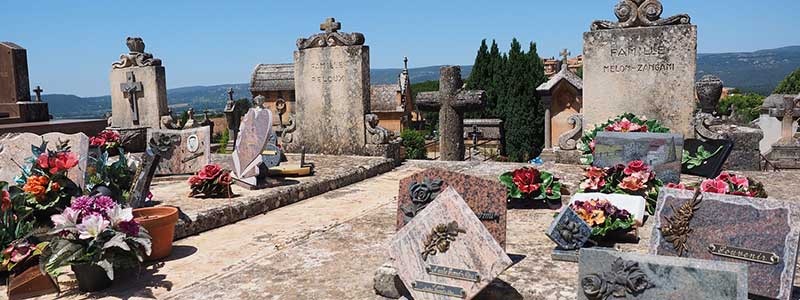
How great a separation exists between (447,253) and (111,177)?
3390mm

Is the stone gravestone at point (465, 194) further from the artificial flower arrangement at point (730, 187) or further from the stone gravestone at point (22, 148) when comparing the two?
the stone gravestone at point (22, 148)

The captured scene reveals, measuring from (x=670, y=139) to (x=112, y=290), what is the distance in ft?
16.7

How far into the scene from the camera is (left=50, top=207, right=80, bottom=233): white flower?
136 inches

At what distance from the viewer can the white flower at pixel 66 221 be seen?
3.46 meters

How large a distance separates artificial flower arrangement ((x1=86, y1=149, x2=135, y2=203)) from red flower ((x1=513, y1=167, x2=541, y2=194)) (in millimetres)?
3437

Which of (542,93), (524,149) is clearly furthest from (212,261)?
(524,149)

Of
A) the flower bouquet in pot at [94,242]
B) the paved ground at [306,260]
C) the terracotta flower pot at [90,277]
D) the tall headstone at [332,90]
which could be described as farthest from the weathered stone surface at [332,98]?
the terracotta flower pot at [90,277]

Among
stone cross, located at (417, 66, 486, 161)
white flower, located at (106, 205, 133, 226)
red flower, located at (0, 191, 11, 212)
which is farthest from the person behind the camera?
stone cross, located at (417, 66, 486, 161)

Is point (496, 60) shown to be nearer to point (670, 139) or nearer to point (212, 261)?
point (670, 139)

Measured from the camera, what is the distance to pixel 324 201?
6.59m

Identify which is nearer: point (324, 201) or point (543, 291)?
point (543, 291)

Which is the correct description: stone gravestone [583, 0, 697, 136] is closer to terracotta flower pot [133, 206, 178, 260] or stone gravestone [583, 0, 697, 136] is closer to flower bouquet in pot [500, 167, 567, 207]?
flower bouquet in pot [500, 167, 567, 207]

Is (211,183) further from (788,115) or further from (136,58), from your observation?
(788,115)

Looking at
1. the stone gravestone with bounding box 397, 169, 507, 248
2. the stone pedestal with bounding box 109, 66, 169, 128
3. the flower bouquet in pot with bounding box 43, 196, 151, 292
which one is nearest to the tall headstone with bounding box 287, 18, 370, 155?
the stone pedestal with bounding box 109, 66, 169, 128
